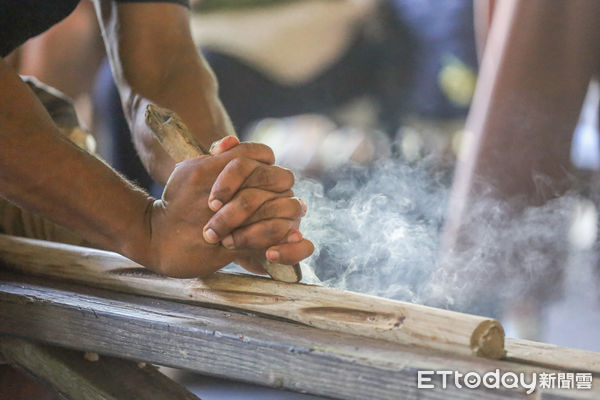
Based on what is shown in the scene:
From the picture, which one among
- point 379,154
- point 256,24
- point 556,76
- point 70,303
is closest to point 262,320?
point 70,303

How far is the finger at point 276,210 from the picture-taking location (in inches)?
51.9

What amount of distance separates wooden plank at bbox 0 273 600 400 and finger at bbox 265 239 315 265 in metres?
0.14

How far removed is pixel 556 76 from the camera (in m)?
2.20

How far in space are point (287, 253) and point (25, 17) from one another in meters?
1.16

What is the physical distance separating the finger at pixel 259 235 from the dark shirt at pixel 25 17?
1067 millimetres

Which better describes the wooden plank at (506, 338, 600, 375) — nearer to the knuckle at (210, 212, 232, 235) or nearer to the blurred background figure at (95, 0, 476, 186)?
the knuckle at (210, 212, 232, 235)

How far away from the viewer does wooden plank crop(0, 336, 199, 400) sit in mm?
1284

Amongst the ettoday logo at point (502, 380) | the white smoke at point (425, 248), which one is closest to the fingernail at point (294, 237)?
the ettoday logo at point (502, 380)

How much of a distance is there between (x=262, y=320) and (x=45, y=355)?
18.7 inches

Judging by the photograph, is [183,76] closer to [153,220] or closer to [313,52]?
[153,220]

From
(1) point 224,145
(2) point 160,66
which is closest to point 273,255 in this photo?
(1) point 224,145

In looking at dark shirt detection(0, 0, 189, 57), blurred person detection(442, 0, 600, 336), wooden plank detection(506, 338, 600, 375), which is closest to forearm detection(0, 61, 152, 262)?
dark shirt detection(0, 0, 189, 57)

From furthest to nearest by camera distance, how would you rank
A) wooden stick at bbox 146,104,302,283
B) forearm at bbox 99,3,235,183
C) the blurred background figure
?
the blurred background figure, forearm at bbox 99,3,235,183, wooden stick at bbox 146,104,302,283

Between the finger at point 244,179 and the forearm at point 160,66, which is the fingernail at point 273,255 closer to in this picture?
the finger at point 244,179
